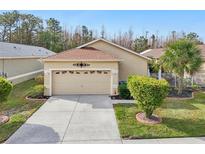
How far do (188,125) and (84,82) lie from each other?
9189 mm

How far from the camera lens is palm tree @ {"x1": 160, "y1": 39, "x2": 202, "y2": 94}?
58.1 feet

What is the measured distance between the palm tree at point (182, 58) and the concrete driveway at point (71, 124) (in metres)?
6.17

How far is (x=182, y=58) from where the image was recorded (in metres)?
17.7

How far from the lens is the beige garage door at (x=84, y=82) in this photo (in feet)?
59.0

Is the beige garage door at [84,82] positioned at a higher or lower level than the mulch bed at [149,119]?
higher

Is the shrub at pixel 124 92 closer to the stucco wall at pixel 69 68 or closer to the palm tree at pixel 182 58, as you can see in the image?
the stucco wall at pixel 69 68

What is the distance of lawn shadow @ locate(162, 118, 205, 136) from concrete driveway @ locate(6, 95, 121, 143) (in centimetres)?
266

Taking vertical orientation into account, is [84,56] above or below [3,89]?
above

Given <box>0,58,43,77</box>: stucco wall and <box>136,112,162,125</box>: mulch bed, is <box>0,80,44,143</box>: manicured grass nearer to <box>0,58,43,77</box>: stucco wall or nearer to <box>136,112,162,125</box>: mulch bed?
<box>0,58,43,77</box>: stucco wall

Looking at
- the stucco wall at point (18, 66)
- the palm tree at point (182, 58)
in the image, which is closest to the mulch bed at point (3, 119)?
the stucco wall at point (18, 66)

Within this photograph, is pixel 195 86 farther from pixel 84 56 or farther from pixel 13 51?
pixel 13 51

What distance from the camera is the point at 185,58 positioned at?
17719 millimetres

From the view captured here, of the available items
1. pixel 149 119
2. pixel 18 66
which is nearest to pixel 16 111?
pixel 149 119
